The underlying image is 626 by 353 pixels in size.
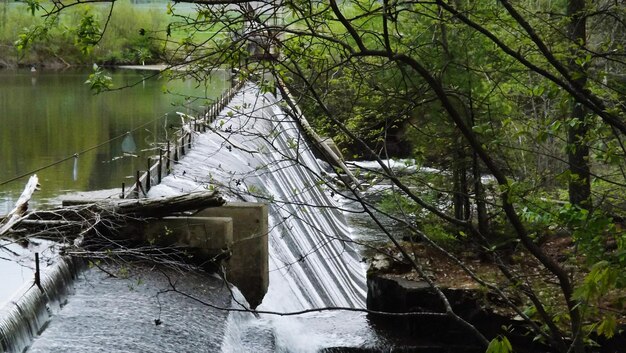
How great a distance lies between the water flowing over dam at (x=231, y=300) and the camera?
8023 millimetres

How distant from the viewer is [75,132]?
33.2 m

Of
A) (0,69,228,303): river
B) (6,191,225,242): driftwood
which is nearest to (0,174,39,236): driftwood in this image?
(6,191,225,242): driftwood

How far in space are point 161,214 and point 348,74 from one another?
19.0 ft

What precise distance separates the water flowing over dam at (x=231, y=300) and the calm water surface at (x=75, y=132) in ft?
3.81

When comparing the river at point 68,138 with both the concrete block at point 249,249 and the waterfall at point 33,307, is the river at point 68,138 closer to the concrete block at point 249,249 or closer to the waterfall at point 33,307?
the waterfall at point 33,307

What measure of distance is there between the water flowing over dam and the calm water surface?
1161 millimetres

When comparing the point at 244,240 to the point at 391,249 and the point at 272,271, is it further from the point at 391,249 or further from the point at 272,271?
the point at 391,249

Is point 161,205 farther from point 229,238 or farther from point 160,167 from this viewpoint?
point 160,167

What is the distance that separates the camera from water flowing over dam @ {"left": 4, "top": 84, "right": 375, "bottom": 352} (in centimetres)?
802

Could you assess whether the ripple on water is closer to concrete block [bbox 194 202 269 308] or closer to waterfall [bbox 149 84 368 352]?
waterfall [bbox 149 84 368 352]

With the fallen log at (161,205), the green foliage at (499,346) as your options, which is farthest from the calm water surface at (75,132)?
the green foliage at (499,346)

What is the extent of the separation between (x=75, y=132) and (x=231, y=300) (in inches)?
965

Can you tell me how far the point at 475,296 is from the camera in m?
13.0

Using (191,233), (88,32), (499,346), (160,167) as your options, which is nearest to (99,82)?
(88,32)
